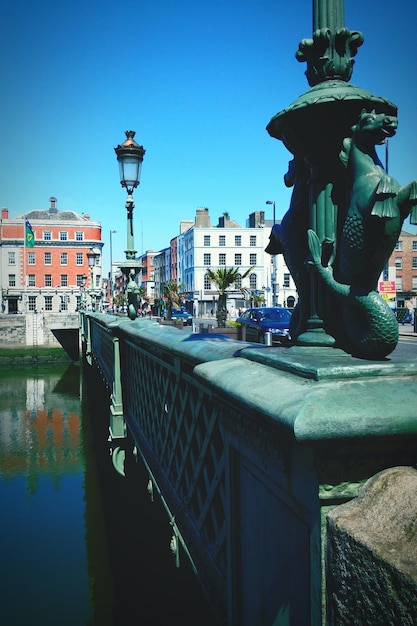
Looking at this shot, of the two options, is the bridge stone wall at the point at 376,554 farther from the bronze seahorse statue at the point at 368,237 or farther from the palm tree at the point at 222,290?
the palm tree at the point at 222,290

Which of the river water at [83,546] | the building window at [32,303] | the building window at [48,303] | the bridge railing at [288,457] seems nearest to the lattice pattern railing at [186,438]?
the bridge railing at [288,457]

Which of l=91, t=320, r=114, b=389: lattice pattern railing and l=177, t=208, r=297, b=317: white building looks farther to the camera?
l=177, t=208, r=297, b=317: white building

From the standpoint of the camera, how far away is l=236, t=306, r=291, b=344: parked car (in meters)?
19.3

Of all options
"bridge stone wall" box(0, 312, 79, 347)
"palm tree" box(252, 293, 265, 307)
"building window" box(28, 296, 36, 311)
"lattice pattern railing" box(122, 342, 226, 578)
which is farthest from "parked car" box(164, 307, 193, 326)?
"building window" box(28, 296, 36, 311)

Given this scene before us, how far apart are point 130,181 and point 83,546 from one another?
7065mm

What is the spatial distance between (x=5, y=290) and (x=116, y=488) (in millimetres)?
64374

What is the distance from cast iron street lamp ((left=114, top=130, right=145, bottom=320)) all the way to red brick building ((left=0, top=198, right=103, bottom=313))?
6225 centimetres

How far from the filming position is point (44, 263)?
71750 millimetres

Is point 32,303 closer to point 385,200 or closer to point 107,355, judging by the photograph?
point 107,355

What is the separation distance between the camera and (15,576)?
8484 millimetres

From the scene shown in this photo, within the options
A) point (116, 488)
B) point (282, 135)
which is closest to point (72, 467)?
point (116, 488)

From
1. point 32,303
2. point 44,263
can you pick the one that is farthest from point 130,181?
point 44,263

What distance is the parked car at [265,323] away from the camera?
63.4 ft

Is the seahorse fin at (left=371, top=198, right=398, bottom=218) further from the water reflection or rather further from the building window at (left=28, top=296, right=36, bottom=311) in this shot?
the building window at (left=28, top=296, right=36, bottom=311)
